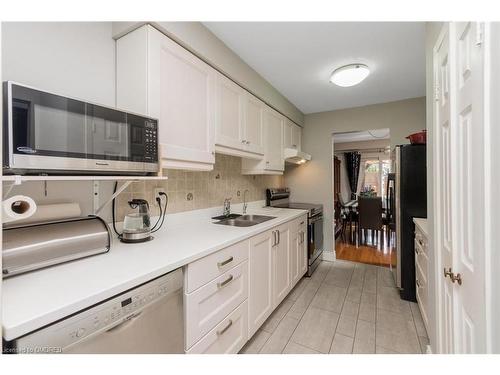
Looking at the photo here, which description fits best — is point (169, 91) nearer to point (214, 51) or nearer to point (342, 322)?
point (214, 51)

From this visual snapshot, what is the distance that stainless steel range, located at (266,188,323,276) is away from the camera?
289 cm

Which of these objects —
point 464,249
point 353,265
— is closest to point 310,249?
point 353,265

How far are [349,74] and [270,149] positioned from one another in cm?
107

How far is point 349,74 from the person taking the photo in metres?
2.10

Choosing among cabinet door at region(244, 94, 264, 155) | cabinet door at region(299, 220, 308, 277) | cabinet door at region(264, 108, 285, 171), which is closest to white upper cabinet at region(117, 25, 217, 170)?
cabinet door at region(244, 94, 264, 155)

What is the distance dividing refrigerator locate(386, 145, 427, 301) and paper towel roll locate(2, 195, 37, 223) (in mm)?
2717

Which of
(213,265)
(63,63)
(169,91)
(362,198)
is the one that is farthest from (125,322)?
(362,198)

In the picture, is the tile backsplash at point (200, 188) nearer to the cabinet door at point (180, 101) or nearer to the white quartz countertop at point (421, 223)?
the cabinet door at point (180, 101)

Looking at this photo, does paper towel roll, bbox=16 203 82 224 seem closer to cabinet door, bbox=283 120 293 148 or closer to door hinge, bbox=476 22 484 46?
door hinge, bbox=476 22 484 46

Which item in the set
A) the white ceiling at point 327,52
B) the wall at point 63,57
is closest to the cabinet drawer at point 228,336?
the wall at point 63,57

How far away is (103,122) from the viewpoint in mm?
1016

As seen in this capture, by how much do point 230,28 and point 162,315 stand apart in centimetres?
183

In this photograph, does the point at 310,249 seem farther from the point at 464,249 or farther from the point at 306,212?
the point at 464,249

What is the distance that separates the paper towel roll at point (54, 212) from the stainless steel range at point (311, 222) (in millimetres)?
2324
